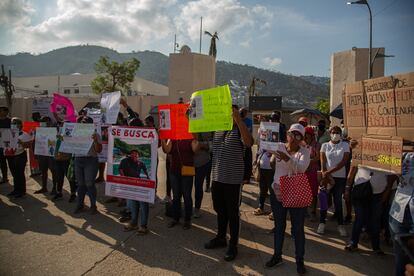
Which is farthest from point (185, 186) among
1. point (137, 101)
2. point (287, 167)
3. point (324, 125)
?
point (137, 101)

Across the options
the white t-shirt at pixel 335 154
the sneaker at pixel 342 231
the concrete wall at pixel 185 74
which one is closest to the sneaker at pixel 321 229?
the sneaker at pixel 342 231

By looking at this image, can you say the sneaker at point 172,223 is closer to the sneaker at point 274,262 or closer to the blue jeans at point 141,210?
the blue jeans at point 141,210

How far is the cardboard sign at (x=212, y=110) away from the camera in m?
4.18

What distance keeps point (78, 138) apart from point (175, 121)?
2.20 metres

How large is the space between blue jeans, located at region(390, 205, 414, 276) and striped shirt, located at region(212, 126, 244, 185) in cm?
189

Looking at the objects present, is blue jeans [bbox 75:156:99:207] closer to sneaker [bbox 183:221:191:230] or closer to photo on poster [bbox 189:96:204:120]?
sneaker [bbox 183:221:191:230]

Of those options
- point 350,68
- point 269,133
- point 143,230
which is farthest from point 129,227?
point 350,68

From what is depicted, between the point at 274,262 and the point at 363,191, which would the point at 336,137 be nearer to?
the point at 363,191

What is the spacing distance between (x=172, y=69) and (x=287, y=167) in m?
30.8

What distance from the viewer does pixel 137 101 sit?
3700 centimetres

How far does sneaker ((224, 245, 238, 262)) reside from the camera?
4.25 metres

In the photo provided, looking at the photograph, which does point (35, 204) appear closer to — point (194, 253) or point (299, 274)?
point (194, 253)

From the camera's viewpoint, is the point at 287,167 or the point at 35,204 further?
the point at 35,204

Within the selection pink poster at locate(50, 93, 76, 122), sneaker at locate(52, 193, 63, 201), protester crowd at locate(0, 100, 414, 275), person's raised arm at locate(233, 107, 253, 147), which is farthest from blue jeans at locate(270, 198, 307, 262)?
pink poster at locate(50, 93, 76, 122)
